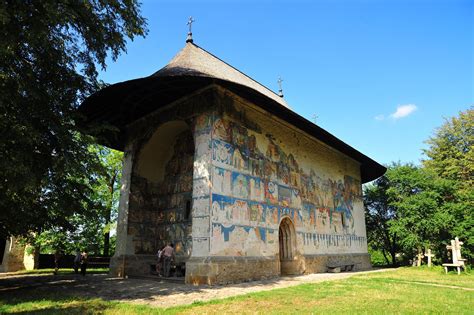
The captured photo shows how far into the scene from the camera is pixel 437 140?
2375 cm

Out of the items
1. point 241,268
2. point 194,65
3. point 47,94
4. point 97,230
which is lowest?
point 241,268

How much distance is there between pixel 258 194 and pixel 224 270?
2.94 m

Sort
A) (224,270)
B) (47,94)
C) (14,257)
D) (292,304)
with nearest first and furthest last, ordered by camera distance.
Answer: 1. (292,304)
2. (47,94)
3. (224,270)
4. (14,257)

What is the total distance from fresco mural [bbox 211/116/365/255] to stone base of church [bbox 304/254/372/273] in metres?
0.59

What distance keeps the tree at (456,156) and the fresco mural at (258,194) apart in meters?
7.50

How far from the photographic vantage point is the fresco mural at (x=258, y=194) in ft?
32.2

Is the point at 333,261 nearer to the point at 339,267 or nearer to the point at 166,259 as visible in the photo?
the point at 339,267

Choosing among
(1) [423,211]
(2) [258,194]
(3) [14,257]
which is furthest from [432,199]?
(3) [14,257]

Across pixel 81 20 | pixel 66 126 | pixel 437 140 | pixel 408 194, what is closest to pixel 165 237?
pixel 66 126

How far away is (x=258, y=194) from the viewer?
11.1m

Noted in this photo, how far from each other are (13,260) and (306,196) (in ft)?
56.0

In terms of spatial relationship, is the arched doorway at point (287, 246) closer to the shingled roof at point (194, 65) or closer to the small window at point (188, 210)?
the small window at point (188, 210)

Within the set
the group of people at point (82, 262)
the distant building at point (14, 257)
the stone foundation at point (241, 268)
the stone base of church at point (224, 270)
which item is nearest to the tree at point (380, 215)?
the stone foundation at point (241, 268)

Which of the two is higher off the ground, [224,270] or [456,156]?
[456,156]
